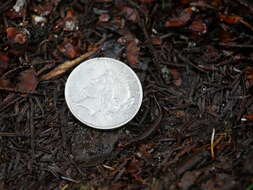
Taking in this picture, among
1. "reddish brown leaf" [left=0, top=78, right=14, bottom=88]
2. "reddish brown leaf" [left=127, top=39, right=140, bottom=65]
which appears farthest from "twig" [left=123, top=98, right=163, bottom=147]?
"reddish brown leaf" [left=0, top=78, right=14, bottom=88]

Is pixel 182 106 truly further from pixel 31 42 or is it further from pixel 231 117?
pixel 31 42

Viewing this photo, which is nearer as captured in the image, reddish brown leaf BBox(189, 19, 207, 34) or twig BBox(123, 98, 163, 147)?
twig BBox(123, 98, 163, 147)

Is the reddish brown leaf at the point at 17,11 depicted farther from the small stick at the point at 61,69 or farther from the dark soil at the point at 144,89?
the small stick at the point at 61,69

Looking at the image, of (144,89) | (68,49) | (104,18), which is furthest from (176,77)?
(68,49)

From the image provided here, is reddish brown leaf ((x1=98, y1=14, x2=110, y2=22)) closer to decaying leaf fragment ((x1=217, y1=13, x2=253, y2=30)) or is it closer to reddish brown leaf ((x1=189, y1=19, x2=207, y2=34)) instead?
reddish brown leaf ((x1=189, y1=19, x2=207, y2=34))

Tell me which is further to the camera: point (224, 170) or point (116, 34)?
point (116, 34)

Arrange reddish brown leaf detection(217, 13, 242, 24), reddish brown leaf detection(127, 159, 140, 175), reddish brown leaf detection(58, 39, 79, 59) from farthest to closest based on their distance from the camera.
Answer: reddish brown leaf detection(58, 39, 79, 59), reddish brown leaf detection(217, 13, 242, 24), reddish brown leaf detection(127, 159, 140, 175)

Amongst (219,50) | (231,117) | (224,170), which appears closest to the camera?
(224,170)

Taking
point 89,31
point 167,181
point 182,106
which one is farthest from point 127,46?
point 167,181
